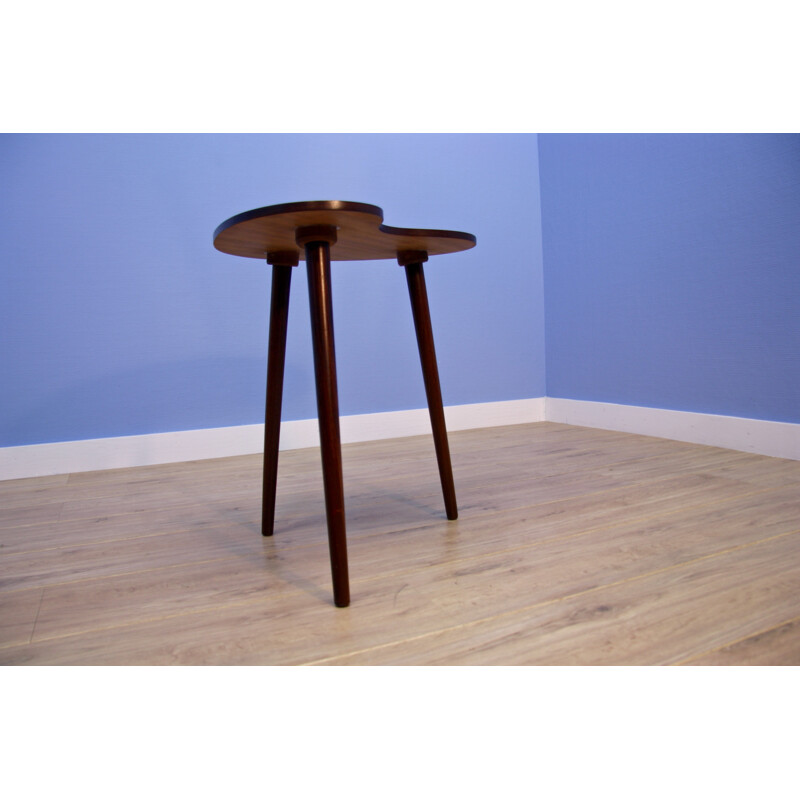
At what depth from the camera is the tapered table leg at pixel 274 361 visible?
1.08 meters

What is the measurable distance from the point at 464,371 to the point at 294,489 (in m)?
1.04

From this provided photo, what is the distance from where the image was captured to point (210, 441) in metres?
1.99

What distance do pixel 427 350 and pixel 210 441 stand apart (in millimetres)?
1117

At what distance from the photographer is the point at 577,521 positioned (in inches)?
44.6

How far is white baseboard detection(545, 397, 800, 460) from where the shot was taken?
1.56 meters

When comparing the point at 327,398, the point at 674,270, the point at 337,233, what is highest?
the point at 337,233

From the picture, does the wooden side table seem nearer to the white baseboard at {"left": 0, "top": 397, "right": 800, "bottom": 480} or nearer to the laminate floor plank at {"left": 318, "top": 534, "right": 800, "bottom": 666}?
the laminate floor plank at {"left": 318, "top": 534, "right": 800, "bottom": 666}

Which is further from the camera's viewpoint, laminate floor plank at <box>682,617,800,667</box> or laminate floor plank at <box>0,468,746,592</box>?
laminate floor plank at <box>0,468,746,592</box>

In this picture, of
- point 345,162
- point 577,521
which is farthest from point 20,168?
point 577,521

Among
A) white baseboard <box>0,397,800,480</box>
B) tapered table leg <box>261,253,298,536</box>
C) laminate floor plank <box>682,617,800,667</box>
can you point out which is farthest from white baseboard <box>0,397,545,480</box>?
laminate floor plank <box>682,617,800,667</box>

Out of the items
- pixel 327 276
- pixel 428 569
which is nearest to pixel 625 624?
pixel 428 569

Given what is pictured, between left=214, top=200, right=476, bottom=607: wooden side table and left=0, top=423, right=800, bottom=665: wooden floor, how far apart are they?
10 centimetres

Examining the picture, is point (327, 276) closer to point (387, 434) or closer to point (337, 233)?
point (337, 233)
